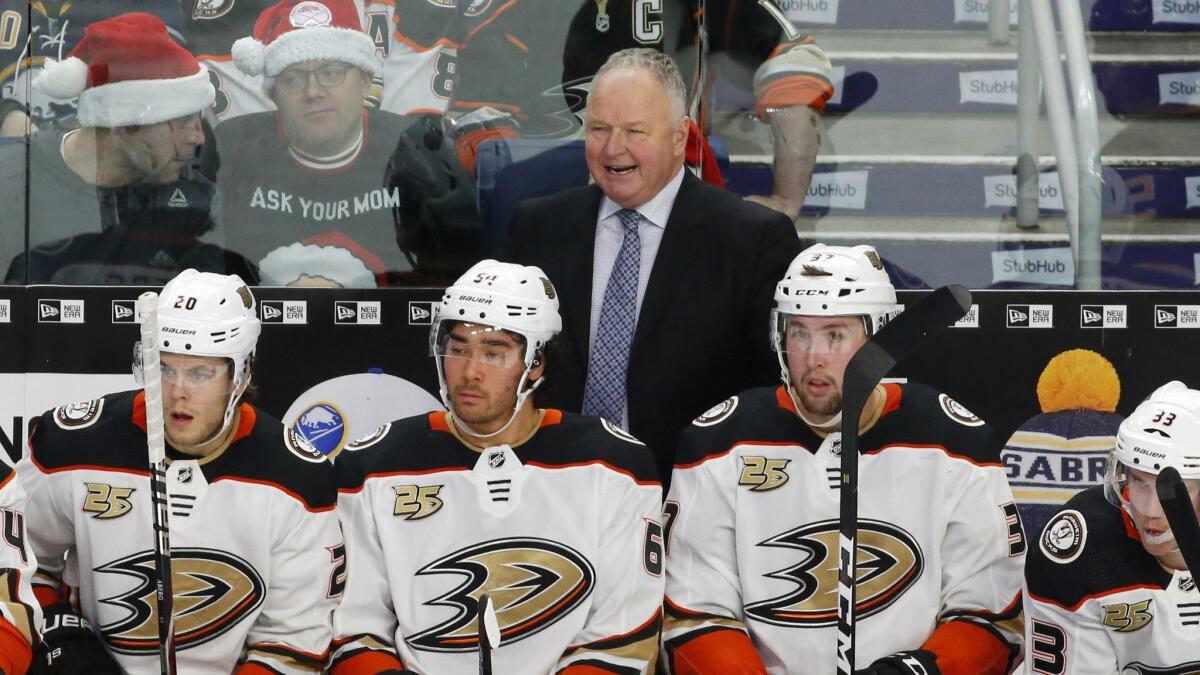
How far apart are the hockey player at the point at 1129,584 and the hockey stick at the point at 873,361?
2.59ft

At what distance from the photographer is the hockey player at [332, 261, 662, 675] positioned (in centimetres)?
331

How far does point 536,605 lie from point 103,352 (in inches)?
63.3

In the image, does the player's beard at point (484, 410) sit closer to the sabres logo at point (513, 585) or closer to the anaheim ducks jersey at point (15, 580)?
the sabres logo at point (513, 585)

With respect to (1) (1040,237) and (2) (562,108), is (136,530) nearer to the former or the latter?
(2) (562,108)

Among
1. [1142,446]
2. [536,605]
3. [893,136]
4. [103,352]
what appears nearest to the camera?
[1142,446]

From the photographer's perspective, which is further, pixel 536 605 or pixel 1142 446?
pixel 536 605

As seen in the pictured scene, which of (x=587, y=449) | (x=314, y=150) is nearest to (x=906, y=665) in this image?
(x=587, y=449)

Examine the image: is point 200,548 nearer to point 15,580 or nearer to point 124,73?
point 15,580

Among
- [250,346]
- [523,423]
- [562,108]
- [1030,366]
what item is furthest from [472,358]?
[1030,366]

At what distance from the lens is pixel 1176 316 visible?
448cm

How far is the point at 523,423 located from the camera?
347cm

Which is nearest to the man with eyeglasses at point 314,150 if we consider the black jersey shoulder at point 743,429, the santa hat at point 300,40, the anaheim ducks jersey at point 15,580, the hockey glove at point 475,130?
the santa hat at point 300,40

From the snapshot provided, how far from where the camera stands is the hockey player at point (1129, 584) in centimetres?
315

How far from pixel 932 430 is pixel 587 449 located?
2.39 ft
